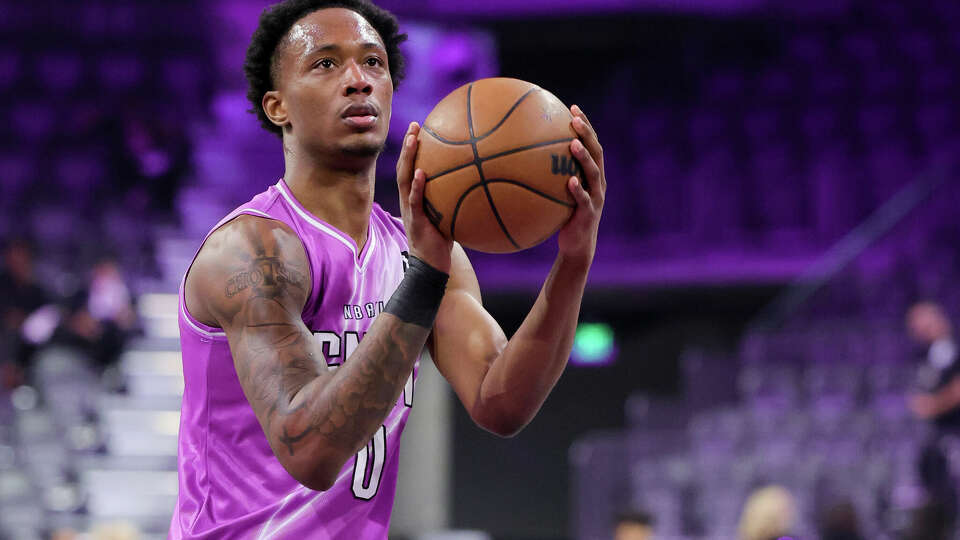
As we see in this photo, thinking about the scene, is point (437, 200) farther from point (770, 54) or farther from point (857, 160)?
point (770, 54)

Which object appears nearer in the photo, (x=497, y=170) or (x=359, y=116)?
(x=497, y=170)

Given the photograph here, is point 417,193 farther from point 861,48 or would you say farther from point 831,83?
point 861,48

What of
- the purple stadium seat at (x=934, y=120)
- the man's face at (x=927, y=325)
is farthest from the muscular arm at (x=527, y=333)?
the purple stadium seat at (x=934, y=120)

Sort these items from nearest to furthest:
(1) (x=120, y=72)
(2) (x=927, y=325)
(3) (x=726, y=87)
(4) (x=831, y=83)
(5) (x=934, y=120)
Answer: (2) (x=927, y=325)
(5) (x=934, y=120)
(1) (x=120, y=72)
(4) (x=831, y=83)
(3) (x=726, y=87)

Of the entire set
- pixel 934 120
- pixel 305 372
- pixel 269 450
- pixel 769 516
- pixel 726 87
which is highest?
pixel 726 87

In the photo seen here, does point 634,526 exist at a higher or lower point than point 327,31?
lower

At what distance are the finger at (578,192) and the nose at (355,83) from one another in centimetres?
54

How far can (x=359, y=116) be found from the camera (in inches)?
101

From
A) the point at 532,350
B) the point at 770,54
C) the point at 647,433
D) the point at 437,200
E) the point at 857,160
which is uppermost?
the point at 770,54

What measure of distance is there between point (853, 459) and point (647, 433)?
9.59ft

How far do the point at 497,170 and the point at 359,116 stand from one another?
16.3 inches

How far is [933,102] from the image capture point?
13820mm

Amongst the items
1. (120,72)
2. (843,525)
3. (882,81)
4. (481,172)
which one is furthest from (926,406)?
(120,72)

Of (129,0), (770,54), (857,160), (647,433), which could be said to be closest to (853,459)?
(647,433)
